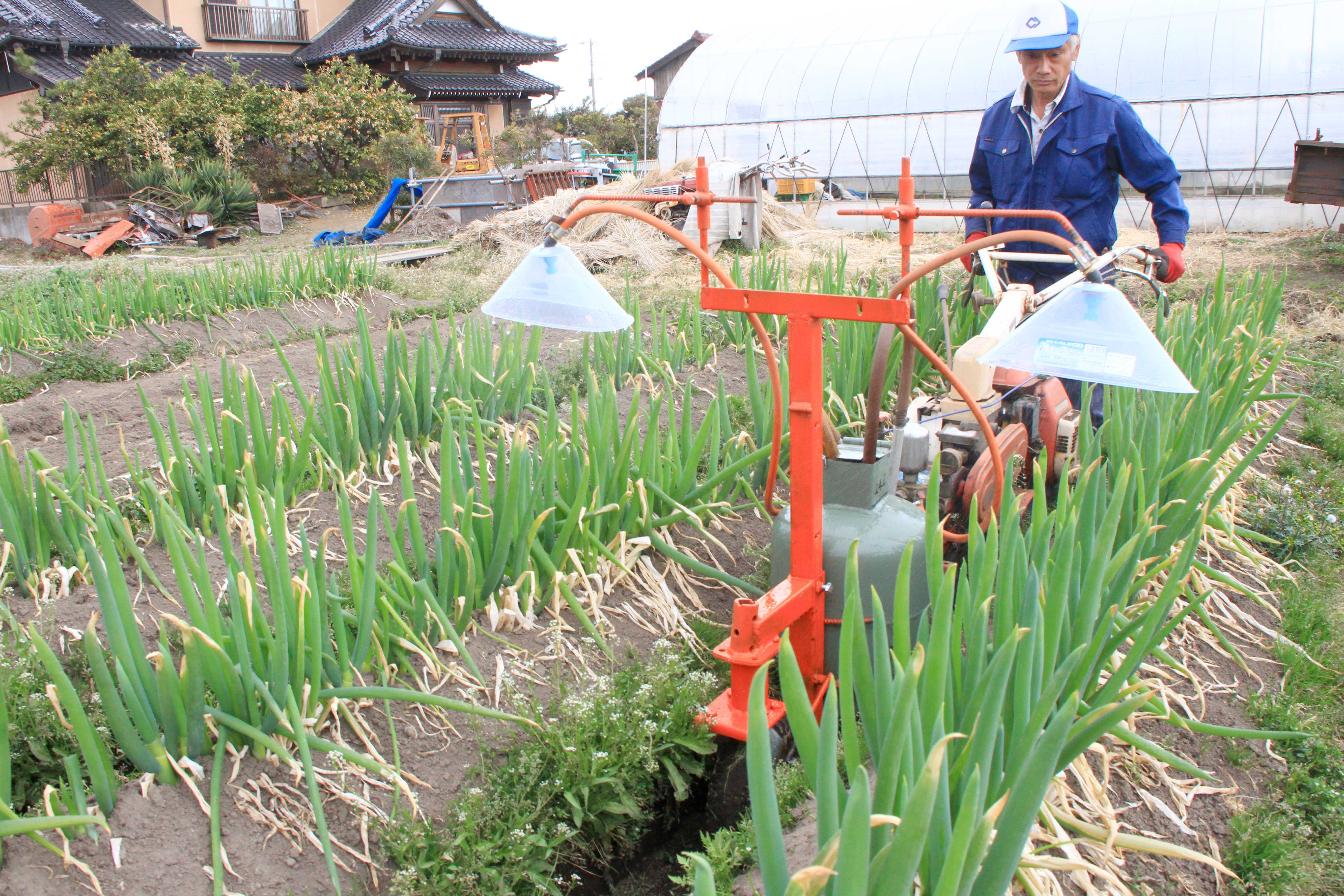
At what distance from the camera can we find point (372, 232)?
504 inches

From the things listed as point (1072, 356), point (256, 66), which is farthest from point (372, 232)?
point (1072, 356)

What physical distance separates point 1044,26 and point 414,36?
21479 mm

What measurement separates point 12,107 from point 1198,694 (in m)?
22.5

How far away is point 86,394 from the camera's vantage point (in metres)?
4.42

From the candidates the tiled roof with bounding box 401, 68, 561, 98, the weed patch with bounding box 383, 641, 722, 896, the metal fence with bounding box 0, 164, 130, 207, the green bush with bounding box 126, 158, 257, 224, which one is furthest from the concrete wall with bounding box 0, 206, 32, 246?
the weed patch with bounding box 383, 641, 722, 896

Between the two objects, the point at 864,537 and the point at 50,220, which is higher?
the point at 50,220

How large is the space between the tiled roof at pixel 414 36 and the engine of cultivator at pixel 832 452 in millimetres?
21376

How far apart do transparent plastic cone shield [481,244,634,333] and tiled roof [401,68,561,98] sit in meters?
21.6

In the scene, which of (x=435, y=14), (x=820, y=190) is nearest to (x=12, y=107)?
(x=435, y=14)

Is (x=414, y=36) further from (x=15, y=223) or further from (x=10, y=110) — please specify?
(x=15, y=223)

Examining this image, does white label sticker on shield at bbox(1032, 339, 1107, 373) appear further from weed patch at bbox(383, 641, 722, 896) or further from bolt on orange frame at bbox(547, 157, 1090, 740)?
weed patch at bbox(383, 641, 722, 896)

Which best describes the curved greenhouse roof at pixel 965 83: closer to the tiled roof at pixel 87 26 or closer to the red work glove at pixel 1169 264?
the red work glove at pixel 1169 264

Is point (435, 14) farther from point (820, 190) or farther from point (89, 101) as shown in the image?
point (820, 190)

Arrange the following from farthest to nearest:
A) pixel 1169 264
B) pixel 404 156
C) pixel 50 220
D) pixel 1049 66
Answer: pixel 404 156, pixel 50 220, pixel 1049 66, pixel 1169 264
